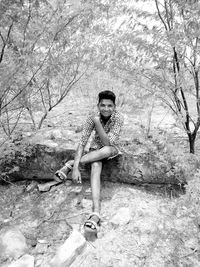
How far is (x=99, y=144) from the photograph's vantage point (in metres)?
3.09

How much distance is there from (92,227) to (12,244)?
0.83 metres

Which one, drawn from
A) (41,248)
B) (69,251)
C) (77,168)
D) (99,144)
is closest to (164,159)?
(99,144)

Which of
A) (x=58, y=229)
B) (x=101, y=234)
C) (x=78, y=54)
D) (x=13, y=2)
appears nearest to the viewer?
(x=13, y=2)

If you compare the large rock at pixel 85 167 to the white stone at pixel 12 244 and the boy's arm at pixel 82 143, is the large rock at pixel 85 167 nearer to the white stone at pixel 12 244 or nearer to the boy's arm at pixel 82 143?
the boy's arm at pixel 82 143

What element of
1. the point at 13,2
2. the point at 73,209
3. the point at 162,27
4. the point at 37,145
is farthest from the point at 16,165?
the point at 162,27

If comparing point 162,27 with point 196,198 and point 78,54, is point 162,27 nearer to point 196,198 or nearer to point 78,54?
point 78,54

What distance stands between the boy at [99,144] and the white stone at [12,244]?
0.70m

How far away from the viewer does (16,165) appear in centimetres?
354

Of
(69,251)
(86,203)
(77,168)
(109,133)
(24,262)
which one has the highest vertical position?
(109,133)

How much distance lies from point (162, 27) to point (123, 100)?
7.98 ft

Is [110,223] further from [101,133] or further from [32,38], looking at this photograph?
[32,38]

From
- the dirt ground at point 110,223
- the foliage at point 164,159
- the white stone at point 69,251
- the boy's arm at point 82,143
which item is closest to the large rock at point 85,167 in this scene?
the foliage at point 164,159

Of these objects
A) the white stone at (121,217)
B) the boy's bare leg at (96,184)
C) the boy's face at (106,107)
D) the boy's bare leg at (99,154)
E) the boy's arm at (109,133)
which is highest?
the boy's face at (106,107)

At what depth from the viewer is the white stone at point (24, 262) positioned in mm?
2225
